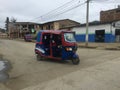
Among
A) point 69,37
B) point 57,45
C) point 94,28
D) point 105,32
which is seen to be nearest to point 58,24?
point 94,28

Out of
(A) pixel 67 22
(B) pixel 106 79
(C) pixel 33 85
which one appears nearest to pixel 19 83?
(C) pixel 33 85

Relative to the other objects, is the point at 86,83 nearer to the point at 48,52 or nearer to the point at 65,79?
the point at 65,79

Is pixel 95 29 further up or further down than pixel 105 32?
further up

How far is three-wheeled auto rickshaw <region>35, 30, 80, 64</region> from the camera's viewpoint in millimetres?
12492

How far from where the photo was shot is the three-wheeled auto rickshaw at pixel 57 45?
1249 cm

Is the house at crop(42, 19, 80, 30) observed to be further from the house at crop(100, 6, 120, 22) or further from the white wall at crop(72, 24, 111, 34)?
the white wall at crop(72, 24, 111, 34)

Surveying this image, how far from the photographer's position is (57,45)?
1338 cm

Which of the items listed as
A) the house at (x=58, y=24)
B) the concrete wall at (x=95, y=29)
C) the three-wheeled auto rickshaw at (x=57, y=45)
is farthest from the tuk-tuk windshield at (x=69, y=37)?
the house at (x=58, y=24)

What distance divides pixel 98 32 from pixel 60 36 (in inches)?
942

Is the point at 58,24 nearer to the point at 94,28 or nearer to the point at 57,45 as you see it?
the point at 94,28

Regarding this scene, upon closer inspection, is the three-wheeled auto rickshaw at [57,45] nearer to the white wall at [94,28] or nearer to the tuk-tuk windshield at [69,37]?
the tuk-tuk windshield at [69,37]

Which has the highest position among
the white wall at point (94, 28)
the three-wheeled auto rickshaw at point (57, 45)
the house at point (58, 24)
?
the house at point (58, 24)

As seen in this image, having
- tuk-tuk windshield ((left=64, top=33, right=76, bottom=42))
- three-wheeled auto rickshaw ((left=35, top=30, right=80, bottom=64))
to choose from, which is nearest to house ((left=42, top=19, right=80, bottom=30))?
three-wheeled auto rickshaw ((left=35, top=30, right=80, bottom=64))

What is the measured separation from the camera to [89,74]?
9094mm
